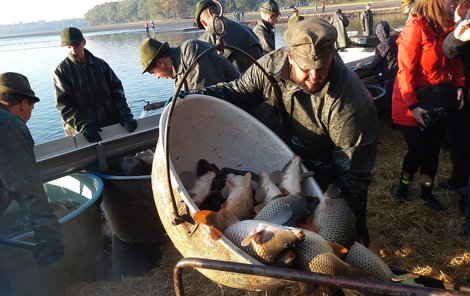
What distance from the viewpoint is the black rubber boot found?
4.38m

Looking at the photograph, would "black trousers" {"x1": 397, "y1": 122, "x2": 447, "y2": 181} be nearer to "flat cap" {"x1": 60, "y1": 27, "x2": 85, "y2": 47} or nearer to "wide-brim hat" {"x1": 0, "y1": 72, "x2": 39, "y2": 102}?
"wide-brim hat" {"x1": 0, "y1": 72, "x2": 39, "y2": 102}

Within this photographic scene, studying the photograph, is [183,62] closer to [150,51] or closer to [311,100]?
[150,51]

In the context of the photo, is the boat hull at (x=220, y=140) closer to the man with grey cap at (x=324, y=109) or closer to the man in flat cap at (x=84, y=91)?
the man with grey cap at (x=324, y=109)

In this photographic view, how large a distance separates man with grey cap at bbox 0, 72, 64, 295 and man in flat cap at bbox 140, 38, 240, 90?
1.41 m

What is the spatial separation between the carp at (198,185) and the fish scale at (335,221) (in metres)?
0.77

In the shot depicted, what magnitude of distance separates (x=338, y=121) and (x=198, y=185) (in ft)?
3.53

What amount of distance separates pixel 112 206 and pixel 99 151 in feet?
2.05

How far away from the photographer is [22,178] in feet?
8.91

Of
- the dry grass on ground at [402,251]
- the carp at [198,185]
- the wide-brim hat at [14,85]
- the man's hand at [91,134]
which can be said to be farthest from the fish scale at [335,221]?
the man's hand at [91,134]

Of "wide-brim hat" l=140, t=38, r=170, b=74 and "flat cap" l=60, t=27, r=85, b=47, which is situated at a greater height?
"flat cap" l=60, t=27, r=85, b=47

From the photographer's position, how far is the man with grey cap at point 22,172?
105 inches

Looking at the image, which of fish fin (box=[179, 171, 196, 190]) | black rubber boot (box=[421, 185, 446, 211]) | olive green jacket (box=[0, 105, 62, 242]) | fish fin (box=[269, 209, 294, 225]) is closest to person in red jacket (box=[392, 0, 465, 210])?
→ black rubber boot (box=[421, 185, 446, 211])

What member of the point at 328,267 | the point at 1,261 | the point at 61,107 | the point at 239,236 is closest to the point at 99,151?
the point at 61,107

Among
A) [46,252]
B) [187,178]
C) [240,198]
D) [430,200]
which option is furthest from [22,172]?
[430,200]
